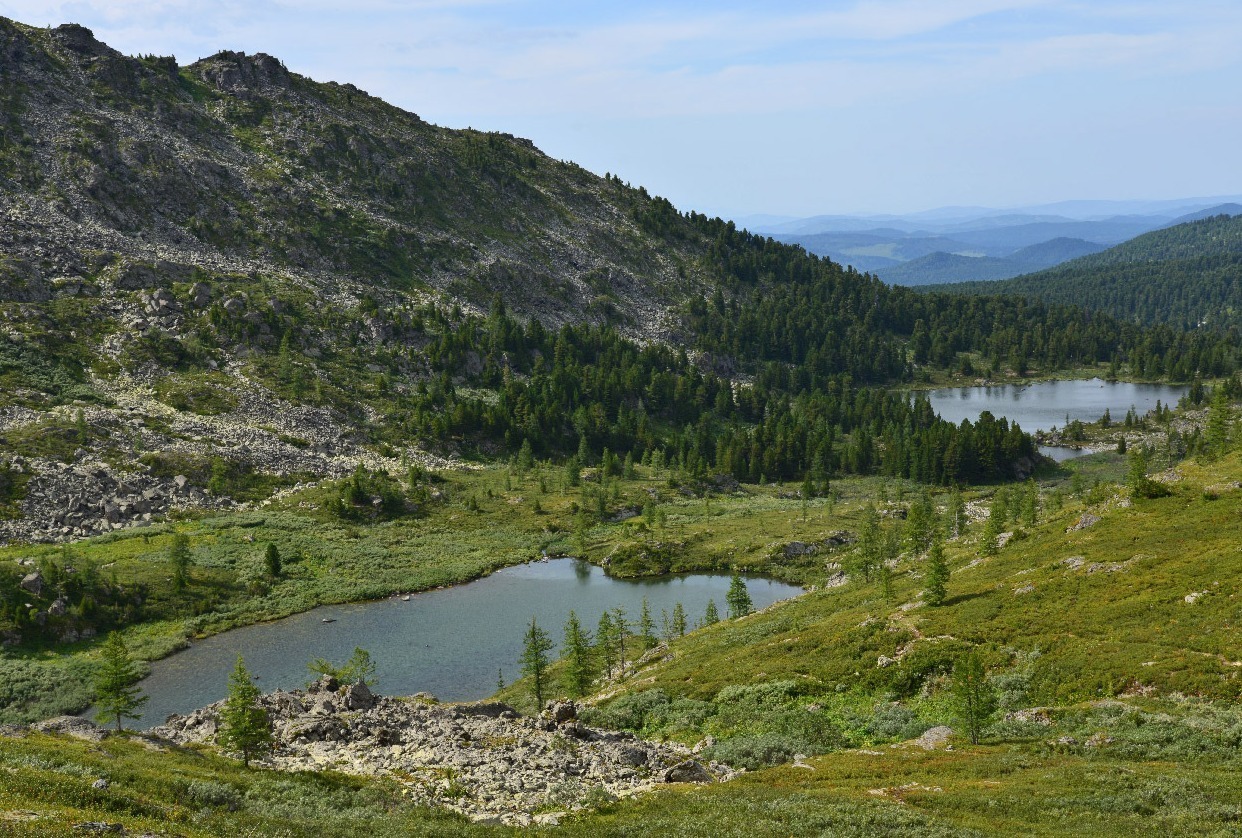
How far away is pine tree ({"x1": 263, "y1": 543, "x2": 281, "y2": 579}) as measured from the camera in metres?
96.5

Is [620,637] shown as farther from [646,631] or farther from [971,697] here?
[971,697]

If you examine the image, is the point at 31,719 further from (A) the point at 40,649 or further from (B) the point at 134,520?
(B) the point at 134,520

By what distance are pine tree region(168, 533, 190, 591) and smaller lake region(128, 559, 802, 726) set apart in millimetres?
10155

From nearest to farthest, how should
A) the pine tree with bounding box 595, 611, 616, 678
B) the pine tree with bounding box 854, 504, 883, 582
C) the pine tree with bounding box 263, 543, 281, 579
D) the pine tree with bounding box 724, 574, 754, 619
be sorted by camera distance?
the pine tree with bounding box 595, 611, 616, 678, the pine tree with bounding box 854, 504, 883, 582, the pine tree with bounding box 724, 574, 754, 619, the pine tree with bounding box 263, 543, 281, 579

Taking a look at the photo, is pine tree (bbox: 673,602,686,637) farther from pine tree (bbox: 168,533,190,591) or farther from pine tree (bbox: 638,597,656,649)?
pine tree (bbox: 168,533,190,591)

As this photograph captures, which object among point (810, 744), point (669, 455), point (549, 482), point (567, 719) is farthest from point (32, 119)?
point (810, 744)

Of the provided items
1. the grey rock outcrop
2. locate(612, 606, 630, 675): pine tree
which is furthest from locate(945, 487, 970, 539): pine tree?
the grey rock outcrop

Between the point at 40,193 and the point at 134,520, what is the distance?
107 m

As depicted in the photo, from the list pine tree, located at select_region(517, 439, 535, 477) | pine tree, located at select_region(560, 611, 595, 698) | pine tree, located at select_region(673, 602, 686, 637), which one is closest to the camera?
pine tree, located at select_region(560, 611, 595, 698)

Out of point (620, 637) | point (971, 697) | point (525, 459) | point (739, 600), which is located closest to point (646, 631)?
point (620, 637)

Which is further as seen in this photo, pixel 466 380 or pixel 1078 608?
pixel 466 380

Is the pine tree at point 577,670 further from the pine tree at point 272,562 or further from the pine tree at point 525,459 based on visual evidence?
the pine tree at point 525,459

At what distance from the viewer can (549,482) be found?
478 feet

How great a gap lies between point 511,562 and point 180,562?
42.4 metres
